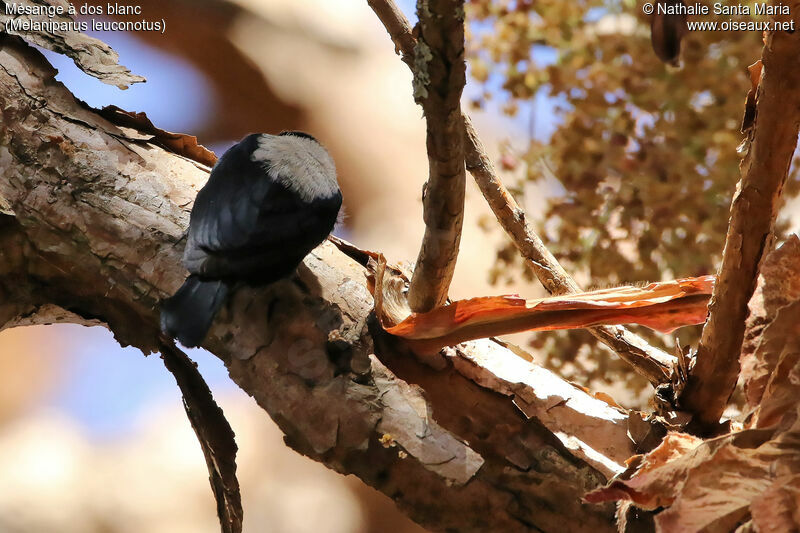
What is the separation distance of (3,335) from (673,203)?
2424 mm

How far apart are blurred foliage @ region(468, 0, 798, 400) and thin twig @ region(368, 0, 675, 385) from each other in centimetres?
64

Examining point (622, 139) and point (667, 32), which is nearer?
point (667, 32)

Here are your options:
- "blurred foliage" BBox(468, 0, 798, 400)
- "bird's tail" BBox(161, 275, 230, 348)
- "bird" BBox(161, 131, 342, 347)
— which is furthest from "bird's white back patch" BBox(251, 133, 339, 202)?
"blurred foliage" BBox(468, 0, 798, 400)

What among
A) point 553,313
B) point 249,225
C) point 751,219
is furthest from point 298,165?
point 751,219

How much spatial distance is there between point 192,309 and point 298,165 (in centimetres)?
26

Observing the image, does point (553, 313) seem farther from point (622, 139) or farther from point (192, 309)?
point (622, 139)

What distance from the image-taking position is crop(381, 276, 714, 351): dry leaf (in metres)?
0.85

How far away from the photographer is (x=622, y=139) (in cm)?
179

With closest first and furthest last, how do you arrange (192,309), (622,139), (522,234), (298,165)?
1. (192,309)
2. (298,165)
3. (522,234)
4. (622,139)

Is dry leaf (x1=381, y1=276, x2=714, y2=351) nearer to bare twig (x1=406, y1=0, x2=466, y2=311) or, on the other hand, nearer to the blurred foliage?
bare twig (x1=406, y1=0, x2=466, y2=311)

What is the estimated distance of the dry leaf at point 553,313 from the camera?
2.79ft

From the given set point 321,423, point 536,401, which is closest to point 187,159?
point 321,423

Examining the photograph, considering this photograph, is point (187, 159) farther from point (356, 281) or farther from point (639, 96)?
point (639, 96)

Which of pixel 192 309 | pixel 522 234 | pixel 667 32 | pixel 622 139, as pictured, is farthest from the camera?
pixel 622 139
